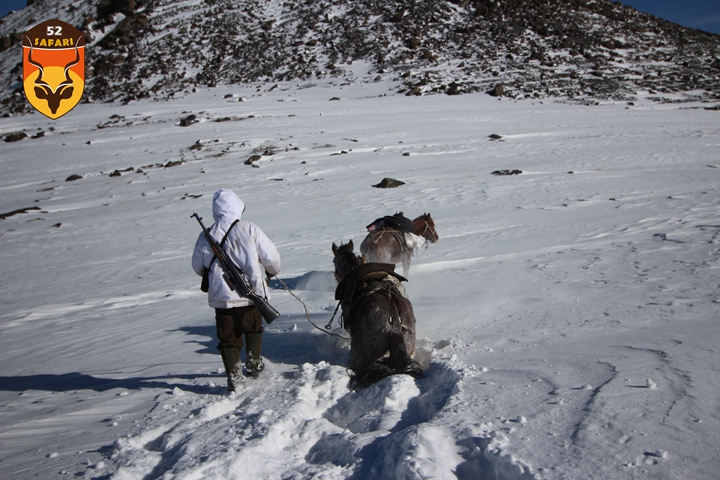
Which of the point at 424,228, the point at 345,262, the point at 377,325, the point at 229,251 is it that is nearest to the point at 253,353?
the point at 229,251

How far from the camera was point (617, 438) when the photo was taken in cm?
261

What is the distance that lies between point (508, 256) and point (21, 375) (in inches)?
256

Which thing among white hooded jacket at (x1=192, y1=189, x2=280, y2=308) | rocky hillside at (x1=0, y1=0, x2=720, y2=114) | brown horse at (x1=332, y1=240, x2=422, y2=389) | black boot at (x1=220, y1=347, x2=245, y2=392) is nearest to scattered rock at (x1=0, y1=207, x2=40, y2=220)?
white hooded jacket at (x1=192, y1=189, x2=280, y2=308)

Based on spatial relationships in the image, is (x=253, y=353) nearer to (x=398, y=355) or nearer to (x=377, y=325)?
(x=377, y=325)

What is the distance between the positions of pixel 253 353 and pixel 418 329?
1.90 meters

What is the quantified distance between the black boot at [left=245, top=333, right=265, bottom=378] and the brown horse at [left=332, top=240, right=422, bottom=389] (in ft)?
2.59

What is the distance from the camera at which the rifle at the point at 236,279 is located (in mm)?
3852

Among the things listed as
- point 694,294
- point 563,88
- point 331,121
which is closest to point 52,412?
point 694,294

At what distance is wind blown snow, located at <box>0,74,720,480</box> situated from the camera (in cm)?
275

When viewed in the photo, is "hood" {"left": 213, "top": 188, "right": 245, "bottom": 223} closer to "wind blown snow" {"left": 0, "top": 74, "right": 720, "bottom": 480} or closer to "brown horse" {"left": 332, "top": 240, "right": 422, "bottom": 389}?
"brown horse" {"left": 332, "top": 240, "right": 422, "bottom": 389}

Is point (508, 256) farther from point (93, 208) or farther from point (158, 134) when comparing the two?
point (158, 134)

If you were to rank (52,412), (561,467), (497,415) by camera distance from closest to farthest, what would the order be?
(561,467) → (497,415) → (52,412)

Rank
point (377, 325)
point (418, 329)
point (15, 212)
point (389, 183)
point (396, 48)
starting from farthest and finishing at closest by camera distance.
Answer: point (396, 48), point (15, 212), point (389, 183), point (418, 329), point (377, 325)

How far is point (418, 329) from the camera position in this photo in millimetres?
5207
